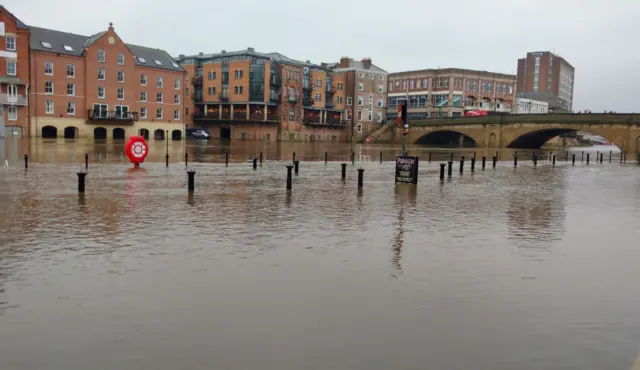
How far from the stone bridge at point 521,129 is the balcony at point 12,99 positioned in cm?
5801

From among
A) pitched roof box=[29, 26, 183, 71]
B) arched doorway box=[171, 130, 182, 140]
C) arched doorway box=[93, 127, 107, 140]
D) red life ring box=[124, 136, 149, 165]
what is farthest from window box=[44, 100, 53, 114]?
red life ring box=[124, 136, 149, 165]

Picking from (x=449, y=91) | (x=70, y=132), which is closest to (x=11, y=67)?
(x=70, y=132)

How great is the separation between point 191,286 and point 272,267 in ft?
5.14

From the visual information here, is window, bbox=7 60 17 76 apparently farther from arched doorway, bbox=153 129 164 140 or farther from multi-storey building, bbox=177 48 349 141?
multi-storey building, bbox=177 48 349 141

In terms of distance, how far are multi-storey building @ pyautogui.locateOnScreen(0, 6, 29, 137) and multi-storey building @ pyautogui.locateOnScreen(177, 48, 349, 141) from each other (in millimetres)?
32256

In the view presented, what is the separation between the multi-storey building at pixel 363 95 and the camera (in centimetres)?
10900

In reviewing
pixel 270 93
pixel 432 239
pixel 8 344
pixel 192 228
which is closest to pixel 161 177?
pixel 192 228

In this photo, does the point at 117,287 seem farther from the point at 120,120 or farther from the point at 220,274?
the point at 120,120

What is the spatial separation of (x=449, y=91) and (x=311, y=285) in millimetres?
109544

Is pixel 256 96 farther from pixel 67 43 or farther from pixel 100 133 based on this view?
pixel 67 43

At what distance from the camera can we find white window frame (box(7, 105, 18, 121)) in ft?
219

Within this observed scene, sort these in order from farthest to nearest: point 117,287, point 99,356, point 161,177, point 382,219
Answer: point 161,177 < point 382,219 < point 117,287 < point 99,356

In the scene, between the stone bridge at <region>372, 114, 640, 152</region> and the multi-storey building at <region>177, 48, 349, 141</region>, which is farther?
the multi-storey building at <region>177, 48, 349, 141</region>

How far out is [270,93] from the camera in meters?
93.7
